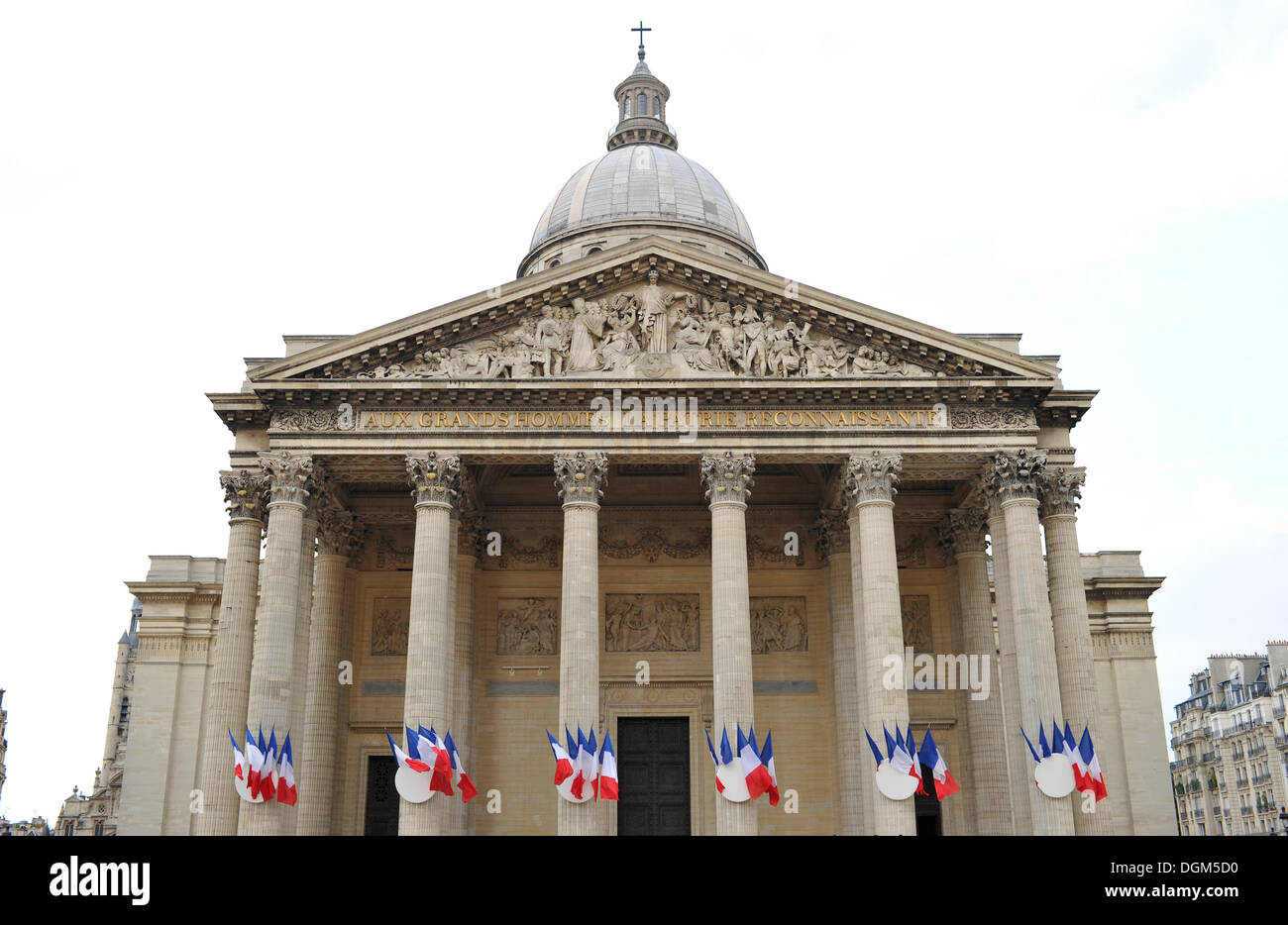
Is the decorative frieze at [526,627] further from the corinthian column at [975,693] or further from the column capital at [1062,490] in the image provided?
the column capital at [1062,490]

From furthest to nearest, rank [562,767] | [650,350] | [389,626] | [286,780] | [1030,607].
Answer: [389,626], [650,350], [1030,607], [286,780], [562,767]

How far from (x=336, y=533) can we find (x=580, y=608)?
8.27m

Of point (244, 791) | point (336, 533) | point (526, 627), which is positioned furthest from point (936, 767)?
point (336, 533)

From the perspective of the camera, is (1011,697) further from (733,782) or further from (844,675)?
(733,782)

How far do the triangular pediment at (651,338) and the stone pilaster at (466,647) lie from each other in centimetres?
434

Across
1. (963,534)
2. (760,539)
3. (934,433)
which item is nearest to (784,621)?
(760,539)

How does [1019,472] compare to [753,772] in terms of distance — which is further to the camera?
[1019,472]

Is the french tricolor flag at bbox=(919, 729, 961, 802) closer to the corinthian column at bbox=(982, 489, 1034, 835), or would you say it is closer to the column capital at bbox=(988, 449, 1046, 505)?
the corinthian column at bbox=(982, 489, 1034, 835)

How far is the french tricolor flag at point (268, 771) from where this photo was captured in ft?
80.7

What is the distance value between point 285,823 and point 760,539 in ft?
47.8

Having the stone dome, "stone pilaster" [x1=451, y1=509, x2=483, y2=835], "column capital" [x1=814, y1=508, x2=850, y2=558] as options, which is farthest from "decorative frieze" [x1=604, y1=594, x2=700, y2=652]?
the stone dome

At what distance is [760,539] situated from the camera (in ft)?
108

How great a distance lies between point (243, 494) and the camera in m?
27.8

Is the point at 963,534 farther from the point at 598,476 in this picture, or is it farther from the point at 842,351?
the point at 598,476
